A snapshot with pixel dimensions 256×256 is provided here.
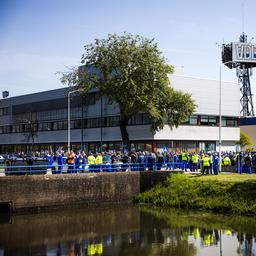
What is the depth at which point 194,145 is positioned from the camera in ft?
195

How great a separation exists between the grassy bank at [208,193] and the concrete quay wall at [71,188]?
95cm

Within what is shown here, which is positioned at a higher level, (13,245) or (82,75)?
(82,75)

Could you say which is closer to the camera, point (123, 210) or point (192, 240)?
point (192, 240)

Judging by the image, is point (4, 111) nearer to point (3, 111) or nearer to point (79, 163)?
point (3, 111)

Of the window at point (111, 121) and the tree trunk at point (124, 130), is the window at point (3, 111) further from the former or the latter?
the tree trunk at point (124, 130)

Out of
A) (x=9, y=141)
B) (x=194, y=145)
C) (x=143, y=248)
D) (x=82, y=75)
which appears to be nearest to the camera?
(x=143, y=248)

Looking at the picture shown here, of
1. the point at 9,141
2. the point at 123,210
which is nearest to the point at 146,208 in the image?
the point at 123,210

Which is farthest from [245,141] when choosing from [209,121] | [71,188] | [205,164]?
[71,188]

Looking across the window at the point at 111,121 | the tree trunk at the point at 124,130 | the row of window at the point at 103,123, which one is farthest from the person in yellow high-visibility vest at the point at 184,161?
the window at the point at 111,121

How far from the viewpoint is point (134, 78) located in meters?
49.0

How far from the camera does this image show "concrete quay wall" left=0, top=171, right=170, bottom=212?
29203 millimetres

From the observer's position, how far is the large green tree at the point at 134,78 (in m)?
48.5

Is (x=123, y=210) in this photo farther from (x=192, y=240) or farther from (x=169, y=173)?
(x=192, y=240)

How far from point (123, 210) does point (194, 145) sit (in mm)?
29297
